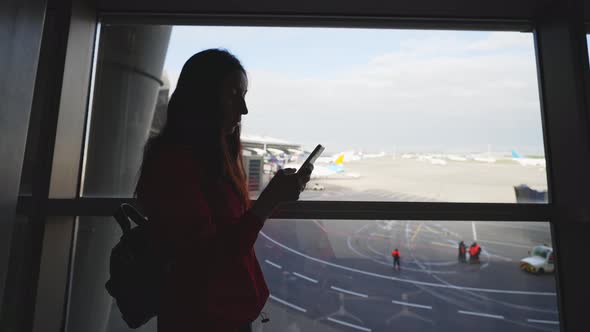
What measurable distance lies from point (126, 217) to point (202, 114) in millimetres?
355

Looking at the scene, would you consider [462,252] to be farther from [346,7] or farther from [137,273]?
[137,273]

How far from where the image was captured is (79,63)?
1.53 metres

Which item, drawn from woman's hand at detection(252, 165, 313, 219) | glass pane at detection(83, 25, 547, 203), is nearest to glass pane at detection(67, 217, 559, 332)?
glass pane at detection(83, 25, 547, 203)

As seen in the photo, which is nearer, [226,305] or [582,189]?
[226,305]

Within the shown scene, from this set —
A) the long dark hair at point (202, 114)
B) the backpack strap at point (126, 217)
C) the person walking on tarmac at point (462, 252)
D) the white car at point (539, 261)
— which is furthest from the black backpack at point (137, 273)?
the white car at point (539, 261)

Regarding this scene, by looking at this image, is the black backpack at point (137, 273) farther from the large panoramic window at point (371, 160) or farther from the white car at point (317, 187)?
the white car at point (317, 187)

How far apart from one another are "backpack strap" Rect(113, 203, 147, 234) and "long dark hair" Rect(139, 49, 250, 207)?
0.15 meters

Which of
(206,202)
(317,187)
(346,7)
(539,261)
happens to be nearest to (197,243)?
(206,202)

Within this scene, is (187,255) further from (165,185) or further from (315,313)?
(315,313)

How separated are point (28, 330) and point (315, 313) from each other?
139 cm

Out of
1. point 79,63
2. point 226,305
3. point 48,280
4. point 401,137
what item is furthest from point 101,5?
point 401,137

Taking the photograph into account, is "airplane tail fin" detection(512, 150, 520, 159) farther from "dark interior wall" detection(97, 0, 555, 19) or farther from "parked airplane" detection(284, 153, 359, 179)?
"parked airplane" detection(284, 153, 359, 179)

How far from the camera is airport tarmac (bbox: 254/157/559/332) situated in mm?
1576

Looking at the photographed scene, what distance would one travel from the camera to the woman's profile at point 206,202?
688mm
